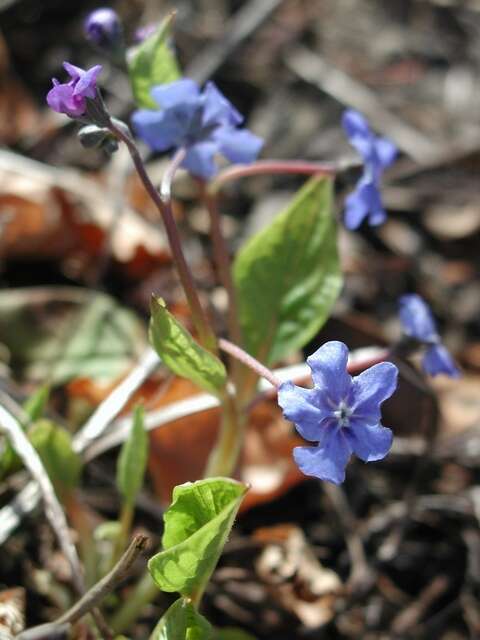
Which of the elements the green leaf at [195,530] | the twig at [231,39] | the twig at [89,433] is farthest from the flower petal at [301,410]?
the twig at [231,39]

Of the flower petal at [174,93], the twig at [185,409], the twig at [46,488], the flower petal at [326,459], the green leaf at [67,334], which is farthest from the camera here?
the green leaf at [67,334]

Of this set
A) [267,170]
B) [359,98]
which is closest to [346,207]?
[267,170]

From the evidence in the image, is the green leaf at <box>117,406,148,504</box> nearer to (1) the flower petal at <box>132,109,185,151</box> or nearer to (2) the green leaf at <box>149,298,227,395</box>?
(2) the green leaf at <box>149,298,227,395</box>

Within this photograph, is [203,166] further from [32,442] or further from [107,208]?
[107,208]

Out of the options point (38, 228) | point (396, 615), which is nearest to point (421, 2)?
point (38, 228)

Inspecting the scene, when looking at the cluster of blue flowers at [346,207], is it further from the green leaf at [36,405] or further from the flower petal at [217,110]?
the green leaf at [36,405]

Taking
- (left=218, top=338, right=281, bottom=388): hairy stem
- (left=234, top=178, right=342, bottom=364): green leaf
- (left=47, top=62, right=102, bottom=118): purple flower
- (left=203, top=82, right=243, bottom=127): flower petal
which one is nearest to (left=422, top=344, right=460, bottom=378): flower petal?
(left=234, top=178, right=342, bottom=364): green leaf
